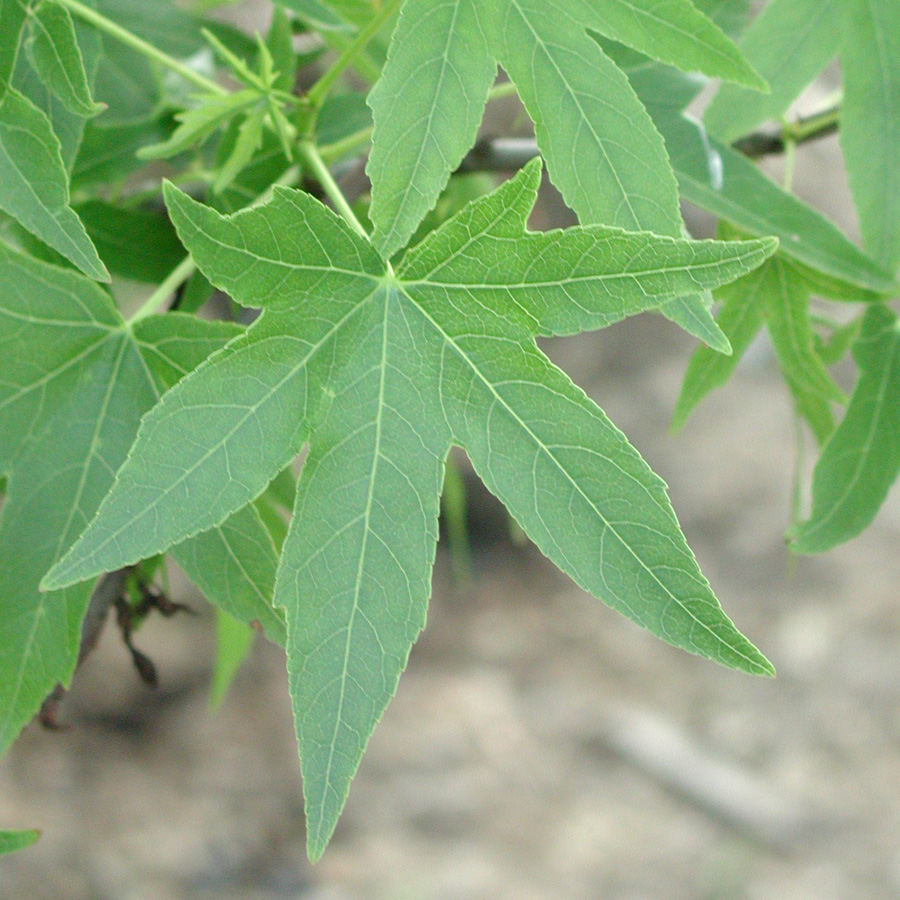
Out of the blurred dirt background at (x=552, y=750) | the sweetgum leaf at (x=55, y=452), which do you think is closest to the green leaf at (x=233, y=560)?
the sweetgum leaf at (x=55, y=452)

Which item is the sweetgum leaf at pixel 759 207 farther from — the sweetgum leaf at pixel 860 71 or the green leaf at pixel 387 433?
the green leaf at pixel 387 433

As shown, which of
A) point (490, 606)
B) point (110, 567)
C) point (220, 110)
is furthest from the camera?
point (490, 606)

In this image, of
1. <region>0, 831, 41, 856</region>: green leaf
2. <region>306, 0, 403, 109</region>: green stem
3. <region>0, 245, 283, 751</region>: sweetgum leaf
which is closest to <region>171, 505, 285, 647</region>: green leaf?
<region>0, 245, 283, 751</region>: sweetgum leaf

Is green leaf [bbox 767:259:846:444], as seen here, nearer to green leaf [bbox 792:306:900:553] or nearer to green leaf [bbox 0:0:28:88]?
green leaf [bbox 792:306:900:553]

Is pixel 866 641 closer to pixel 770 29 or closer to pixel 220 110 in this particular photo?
pixel 770 29

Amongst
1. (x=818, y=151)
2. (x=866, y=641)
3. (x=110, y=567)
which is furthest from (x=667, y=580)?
(x=818, y=151)
